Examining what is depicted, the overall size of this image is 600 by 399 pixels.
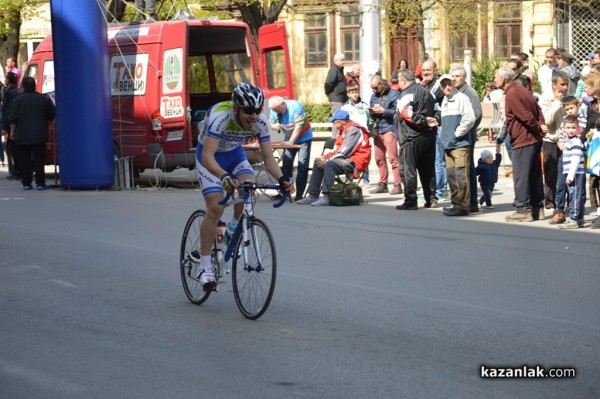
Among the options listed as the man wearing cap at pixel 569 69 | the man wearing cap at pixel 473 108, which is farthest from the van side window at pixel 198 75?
the man wearing cap at pixel 473 108

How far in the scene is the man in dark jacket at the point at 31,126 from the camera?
21359 mm

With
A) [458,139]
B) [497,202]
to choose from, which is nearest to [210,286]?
[458,139]

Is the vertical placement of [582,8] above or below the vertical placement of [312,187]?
above

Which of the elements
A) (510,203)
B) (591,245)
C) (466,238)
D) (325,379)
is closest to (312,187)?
(510,203)

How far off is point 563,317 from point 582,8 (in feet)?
98.3

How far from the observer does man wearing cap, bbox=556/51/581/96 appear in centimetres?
2031

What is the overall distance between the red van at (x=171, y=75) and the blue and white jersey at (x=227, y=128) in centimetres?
1082

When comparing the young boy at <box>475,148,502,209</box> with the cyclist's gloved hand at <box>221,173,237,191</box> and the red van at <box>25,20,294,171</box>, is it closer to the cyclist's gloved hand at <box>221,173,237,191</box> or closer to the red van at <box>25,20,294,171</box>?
the red van at <box>25,20,294,171</box>

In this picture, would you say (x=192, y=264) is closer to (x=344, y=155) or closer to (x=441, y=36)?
(x=344, y=155)

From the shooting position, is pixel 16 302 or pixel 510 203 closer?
pixel 16 302

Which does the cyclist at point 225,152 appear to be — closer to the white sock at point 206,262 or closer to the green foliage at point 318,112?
the white sock at point 206,262

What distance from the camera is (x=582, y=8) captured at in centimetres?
3756

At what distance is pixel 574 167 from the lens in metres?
14.2

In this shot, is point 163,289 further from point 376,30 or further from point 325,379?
point 376,30
